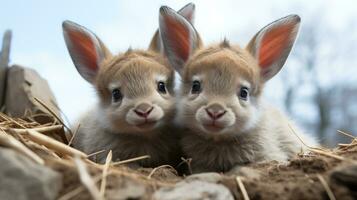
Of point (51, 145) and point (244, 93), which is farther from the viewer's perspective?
point (244, 93)

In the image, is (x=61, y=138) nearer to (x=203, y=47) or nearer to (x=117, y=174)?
(x=203, y=47)

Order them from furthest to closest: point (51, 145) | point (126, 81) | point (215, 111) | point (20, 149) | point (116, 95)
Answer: point (116, 95) → point (126, 81) → point (215, 111) → point (51, 145) → point (20, 149)

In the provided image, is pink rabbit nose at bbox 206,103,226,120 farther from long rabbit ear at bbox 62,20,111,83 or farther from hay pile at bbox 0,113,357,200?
long rabbit ear at bbox 62,20,111,83

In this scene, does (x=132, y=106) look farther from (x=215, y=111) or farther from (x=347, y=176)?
(x=347, y=176)

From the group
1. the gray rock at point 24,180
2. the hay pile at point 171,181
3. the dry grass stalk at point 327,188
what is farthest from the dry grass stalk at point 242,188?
the gray rock at point 24,180

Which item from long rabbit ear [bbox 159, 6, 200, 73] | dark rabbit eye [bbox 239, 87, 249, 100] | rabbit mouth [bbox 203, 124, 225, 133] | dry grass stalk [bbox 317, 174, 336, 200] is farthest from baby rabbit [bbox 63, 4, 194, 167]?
dry grass stalk [bbox 317, 174, 336, 200]

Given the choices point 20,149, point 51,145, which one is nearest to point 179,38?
point 51,145

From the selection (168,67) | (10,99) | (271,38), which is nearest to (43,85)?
(10,99)
